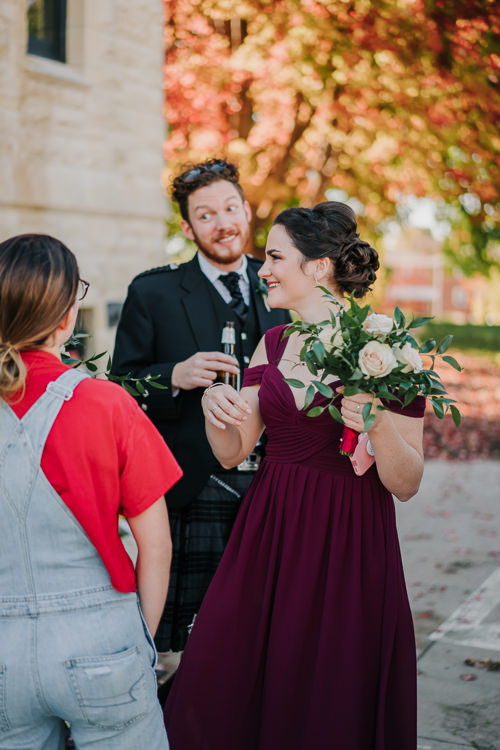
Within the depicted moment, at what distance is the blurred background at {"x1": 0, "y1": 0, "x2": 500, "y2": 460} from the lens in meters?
7.76

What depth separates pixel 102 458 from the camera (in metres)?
1.99

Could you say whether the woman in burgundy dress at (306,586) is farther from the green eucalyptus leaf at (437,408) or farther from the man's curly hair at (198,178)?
the man's curly hair at (198,178)

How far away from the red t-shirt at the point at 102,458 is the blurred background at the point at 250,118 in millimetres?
2681

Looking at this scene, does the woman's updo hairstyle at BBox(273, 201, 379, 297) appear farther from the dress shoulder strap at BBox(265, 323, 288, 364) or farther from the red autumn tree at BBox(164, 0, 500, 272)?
the red autumn tree at BBox(164, 0, 500, 272)

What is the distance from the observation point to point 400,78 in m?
12.6

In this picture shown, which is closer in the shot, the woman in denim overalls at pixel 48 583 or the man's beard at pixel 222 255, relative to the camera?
the woman in denim overalls at pixel 48 583

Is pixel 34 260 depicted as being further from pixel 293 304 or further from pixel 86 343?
pixel 86 343

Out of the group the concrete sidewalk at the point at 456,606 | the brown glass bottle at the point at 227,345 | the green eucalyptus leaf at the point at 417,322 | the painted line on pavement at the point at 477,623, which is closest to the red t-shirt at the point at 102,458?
the green eucalyptus leaf at the point at 417,322

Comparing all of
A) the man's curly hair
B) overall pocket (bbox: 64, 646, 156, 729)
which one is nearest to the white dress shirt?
the man's curly hair

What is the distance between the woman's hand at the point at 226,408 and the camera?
2.73m

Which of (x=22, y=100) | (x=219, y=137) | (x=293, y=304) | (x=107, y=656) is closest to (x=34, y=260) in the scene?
(x=107, y=656)

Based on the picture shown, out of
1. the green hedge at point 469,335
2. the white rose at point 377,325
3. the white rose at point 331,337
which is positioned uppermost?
the white rose at point 377,325

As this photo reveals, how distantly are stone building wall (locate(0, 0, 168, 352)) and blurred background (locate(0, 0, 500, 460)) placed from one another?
16mm

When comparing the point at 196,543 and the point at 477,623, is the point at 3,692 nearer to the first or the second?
the point at 196,543
